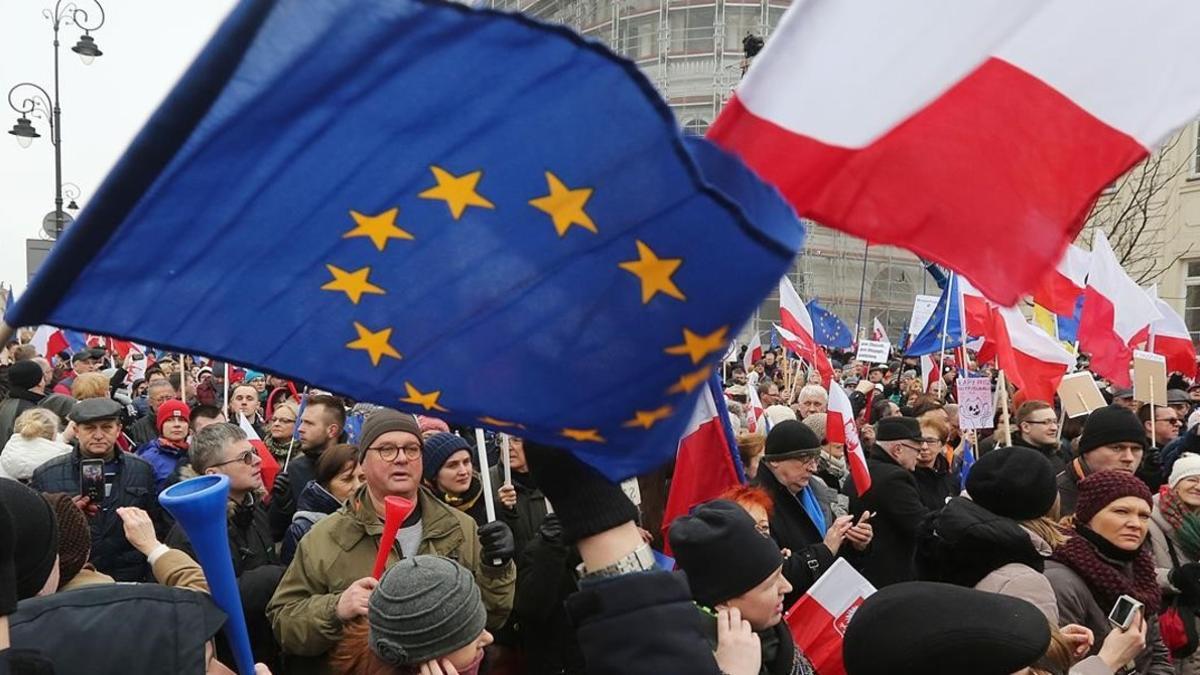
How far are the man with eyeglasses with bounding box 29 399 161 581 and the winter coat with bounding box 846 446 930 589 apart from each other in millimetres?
3924

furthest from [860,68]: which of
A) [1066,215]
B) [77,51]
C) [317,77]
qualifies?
[77,51]

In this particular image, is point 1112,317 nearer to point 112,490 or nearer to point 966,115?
point 966,115

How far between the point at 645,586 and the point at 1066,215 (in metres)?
1.35

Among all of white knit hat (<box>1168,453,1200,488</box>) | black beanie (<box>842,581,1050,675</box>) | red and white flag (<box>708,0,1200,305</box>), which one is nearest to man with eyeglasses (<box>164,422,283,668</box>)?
black beanie (<box>842,581,1050,675</box>)

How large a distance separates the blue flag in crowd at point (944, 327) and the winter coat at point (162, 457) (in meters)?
6.36

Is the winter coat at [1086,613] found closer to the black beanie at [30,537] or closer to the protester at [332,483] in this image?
the protester at [332,483]

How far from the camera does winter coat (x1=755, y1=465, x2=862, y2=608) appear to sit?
14.7ft

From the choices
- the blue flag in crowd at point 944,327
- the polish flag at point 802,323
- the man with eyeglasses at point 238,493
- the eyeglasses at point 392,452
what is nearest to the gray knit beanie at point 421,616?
the eyeglasses at point 392,452

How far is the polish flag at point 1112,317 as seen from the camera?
821 cm

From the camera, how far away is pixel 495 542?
3416mm

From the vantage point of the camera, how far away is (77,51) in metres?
15.4

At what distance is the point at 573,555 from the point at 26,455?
3.63 metres

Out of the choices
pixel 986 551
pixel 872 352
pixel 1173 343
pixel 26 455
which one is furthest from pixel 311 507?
pixel 872 352

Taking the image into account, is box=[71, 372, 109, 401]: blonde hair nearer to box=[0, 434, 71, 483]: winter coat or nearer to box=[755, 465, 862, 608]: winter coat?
box=[0, 434, 71, 483]: winter coat
